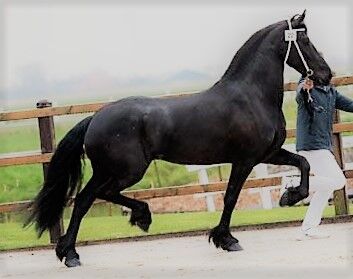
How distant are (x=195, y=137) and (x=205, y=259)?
2.95 ft

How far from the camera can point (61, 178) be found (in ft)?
19.2

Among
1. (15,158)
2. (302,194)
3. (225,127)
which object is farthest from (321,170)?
(15,158)

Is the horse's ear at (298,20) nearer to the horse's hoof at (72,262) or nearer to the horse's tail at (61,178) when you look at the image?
the horse's tail at (61,178)

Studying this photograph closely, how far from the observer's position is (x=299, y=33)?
18.9ft

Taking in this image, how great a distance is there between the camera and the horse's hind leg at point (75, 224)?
546cm

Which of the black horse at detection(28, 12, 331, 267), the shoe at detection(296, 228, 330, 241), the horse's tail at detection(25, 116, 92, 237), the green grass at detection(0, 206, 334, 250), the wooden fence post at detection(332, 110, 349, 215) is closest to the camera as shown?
the black horse at detection(28, 12, 331, 267)

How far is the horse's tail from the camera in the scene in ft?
19.0

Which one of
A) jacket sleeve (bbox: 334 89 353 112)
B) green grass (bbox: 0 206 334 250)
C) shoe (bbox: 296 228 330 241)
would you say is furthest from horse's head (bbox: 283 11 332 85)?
green grass (bbox: 0 206 334 250)

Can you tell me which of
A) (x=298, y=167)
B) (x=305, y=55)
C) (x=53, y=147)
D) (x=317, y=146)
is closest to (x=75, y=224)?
(x=53, y=147)

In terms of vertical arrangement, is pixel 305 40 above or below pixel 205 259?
above

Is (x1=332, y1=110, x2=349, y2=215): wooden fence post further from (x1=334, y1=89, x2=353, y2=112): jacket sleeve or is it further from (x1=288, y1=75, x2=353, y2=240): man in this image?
(x1=288, y1=75, x2=353, y2=240): man

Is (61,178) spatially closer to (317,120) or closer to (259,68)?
(259,68)

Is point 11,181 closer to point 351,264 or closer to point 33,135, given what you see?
point 33,135

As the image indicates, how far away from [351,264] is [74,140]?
234 centimetres
